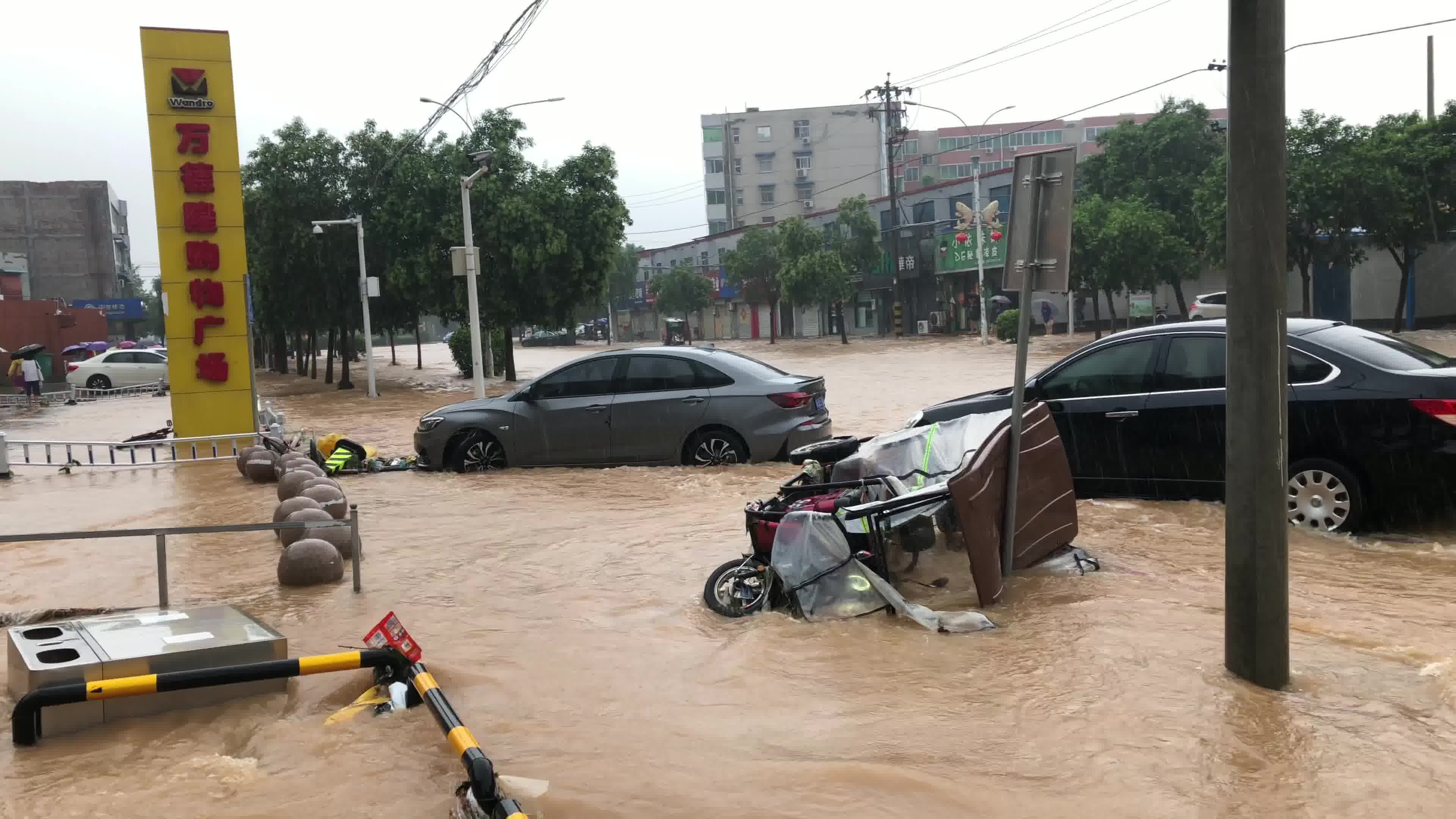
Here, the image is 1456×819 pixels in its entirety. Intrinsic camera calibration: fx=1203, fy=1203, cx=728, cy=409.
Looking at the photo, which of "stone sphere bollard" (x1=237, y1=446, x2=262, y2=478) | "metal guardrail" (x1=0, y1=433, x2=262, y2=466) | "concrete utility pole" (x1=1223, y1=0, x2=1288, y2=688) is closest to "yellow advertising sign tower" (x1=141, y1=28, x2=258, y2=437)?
"metal guardrail" (x1=0, y1=433, x2=262, y2=466)

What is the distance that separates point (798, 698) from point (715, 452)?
763 cm

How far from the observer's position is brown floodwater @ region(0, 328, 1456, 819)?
417 cm

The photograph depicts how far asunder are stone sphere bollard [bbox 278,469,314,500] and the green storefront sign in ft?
136

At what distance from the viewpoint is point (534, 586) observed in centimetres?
773

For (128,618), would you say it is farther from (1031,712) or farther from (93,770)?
(1031,712)

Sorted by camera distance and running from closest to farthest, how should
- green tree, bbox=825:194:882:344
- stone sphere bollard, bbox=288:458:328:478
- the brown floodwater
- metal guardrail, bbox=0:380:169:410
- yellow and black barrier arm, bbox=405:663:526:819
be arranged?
yellow and black barrier arm, bbox=405:663:526:819 → the brown floodwater → stone sphere bollard, bbox=288:458:328:478 → metal guardrail, bbox=0:380:169:410 → green tree, bbox=825:194:882:344

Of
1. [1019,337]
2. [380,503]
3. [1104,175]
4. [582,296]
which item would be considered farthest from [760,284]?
[1019,337]

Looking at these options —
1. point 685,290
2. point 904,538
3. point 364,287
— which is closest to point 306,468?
point 904,538

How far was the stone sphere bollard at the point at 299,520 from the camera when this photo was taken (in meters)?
8.55

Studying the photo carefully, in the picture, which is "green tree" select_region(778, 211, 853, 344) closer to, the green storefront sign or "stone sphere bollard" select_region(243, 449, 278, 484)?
the green storefront sign

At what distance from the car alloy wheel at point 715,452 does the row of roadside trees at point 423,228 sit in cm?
2208

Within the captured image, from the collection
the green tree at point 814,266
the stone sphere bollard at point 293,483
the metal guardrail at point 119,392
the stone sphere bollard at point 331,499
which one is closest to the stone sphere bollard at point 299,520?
the stone sphere bollard at point 331,499

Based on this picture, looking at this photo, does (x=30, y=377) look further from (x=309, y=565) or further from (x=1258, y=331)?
(x=1258, y=331)

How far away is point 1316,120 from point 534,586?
115 ft
